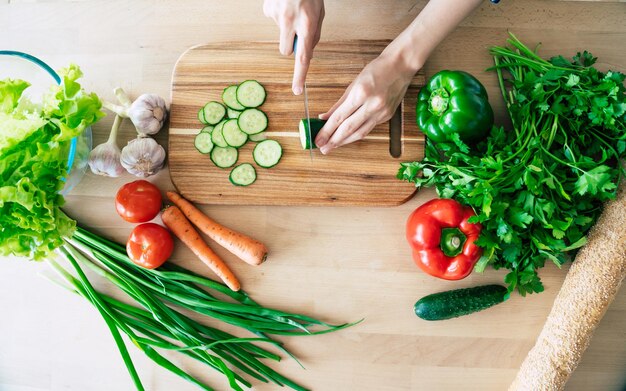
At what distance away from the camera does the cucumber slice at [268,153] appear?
5.98 feet

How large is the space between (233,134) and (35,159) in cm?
67

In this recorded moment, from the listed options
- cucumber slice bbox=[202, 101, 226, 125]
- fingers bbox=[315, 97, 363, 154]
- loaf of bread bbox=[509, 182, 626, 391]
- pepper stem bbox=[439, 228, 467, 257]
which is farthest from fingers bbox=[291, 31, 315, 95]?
loaf of bread bbox=[509, 182, 626, 391]

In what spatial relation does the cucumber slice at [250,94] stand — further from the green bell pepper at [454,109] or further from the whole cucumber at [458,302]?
the whole cucumber at [458,302]

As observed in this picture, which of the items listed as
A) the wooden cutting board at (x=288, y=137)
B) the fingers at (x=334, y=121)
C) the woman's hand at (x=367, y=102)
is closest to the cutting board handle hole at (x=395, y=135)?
the wooden cutting board at (x=288, y=137)

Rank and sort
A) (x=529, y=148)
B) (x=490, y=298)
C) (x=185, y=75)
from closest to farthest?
(x=529, y=148)
(x=490, y=298)
(x=185, y=75)

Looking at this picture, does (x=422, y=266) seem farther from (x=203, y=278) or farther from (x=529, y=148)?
(x=203, y=278)

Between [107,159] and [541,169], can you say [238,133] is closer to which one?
[107,159]

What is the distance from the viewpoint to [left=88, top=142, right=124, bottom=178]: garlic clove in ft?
5.91

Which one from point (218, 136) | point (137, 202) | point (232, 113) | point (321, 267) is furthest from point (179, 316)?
point (232, 113)

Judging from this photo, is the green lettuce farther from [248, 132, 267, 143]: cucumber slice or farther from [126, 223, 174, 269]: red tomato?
[248, 132, 267, 143]: cucumber slice

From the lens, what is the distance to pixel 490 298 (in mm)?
1759

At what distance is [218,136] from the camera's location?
6.04 feet

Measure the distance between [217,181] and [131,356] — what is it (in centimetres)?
77

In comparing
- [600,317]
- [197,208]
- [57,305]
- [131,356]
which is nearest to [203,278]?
[197,208]
